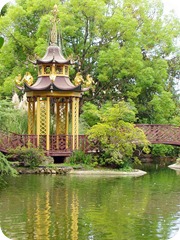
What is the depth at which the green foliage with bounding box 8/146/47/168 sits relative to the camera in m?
16.2

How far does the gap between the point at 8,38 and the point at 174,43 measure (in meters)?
7.22

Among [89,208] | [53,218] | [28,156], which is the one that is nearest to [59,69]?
→ [28,156]

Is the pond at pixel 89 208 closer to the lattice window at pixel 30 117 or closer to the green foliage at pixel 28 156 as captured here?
the green foliage at pixel 28 156

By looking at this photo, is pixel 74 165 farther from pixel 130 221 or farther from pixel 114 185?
pixel 130 221

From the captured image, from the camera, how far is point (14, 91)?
22.2 meters

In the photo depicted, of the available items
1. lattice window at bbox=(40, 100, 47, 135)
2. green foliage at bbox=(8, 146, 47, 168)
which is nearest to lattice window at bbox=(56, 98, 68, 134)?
lattice window at bbox=(40, 100, 47, 135)

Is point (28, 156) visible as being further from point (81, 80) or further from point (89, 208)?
point (89, 208)

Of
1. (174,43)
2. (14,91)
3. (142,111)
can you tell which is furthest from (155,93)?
(14,91)

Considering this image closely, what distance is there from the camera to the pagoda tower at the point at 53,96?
56.1ft

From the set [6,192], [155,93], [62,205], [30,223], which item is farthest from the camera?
[155,93]

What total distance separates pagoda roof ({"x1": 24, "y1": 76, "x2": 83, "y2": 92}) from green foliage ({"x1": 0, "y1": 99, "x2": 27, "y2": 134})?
0.89 metres

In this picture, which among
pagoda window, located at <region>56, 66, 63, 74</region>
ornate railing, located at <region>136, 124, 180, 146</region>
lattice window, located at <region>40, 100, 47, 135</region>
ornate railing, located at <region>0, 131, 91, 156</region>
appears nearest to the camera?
ornate railing, located at <region>0, 131, 91, 156</region>

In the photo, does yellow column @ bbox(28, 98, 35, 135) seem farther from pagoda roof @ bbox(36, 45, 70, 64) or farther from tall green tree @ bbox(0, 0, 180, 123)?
tall green tree @ bbox(0, 0, 180, 123)

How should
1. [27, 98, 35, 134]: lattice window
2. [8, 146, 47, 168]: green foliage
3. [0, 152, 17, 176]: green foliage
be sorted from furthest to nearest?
[27, 98, 35, 134]: lattice window → [8, 146, 47, 168]: green foliage → [0, 152, 17, 176]: green foliage
